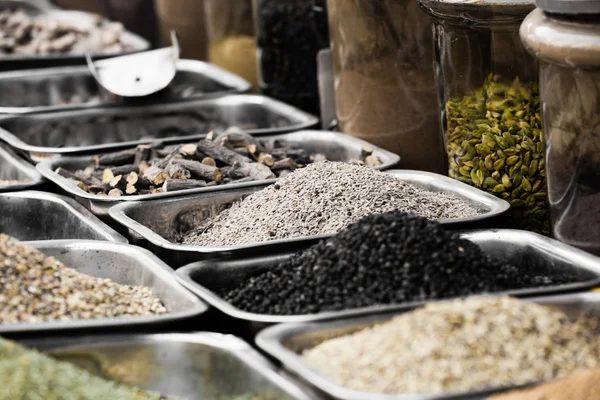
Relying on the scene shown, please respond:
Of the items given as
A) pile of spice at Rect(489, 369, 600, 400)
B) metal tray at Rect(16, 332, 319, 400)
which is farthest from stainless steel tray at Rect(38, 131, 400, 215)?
pile of spice at Rect(489, 369, 600, 400)

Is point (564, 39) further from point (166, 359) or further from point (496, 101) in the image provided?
point (166, 359)

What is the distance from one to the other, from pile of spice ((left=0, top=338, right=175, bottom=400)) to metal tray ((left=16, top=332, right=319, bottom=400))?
0.03 m

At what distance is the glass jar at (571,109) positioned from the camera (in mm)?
1422

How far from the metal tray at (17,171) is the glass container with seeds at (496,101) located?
906 millimetres

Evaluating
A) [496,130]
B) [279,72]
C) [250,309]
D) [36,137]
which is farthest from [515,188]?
[36,137]

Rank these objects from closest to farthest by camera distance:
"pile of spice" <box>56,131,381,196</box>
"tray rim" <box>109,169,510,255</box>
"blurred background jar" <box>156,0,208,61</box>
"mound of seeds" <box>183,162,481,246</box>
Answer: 1. "tray rim" <box>109,169,510,255</box>
2. "mound of seeds" <box>183,162,481,246</box>
3. "pile of spice" <box>56,131,381,196</box>
4. "blurred background jar" <box>156,0,208,61</box>

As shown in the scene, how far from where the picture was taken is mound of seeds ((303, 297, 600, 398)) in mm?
1113

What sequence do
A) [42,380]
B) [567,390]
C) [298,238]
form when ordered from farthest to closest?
[298,238], [42,380], [567,390]

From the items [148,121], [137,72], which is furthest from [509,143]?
[137,72]

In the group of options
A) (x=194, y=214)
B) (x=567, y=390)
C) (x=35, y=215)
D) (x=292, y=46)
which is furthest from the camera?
(x=292, y=46)

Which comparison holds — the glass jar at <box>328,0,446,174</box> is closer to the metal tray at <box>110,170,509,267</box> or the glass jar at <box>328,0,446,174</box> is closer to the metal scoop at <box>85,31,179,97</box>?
the metal tray at <box>110,170,509,267</box>

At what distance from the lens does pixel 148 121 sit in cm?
278

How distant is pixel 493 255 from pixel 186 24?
2.18 metres

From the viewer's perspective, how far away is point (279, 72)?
2.76 meters
